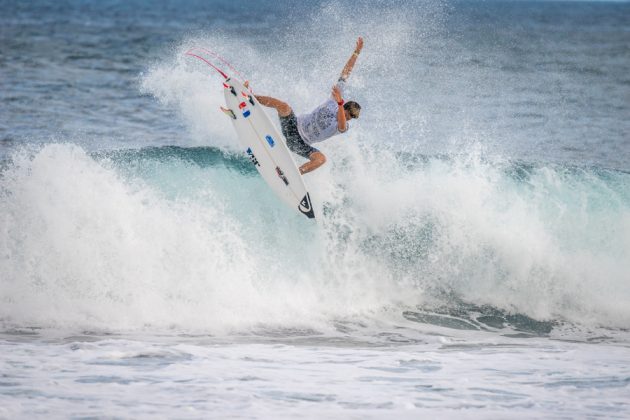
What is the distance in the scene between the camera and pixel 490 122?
2119 centimetres

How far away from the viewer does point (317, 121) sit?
10.8 metres

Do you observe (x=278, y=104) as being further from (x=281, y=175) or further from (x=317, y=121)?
(x=281, y=175)

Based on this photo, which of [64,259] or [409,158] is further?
[409,158]

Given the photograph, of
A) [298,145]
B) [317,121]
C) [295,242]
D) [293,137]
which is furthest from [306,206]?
[295,242]

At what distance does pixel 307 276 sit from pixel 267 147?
6.65 feet

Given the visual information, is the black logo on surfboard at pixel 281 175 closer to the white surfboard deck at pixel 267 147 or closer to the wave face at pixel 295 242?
the white surfboard deck at pixel 267 147

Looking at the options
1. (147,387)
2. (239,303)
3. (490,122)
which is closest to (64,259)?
(239,303)

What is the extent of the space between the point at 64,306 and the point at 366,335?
147 inches

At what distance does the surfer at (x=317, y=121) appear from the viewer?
1043 centimetres

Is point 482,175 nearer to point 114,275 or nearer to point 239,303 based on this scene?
point 239,303

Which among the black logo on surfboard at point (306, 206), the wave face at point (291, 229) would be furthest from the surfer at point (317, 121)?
the wave face at point (291, 229)

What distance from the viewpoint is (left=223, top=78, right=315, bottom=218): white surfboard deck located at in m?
10.9

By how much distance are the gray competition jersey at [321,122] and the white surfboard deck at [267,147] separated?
34cm

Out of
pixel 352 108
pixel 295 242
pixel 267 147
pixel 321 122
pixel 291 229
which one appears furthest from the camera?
pixel 291 229
